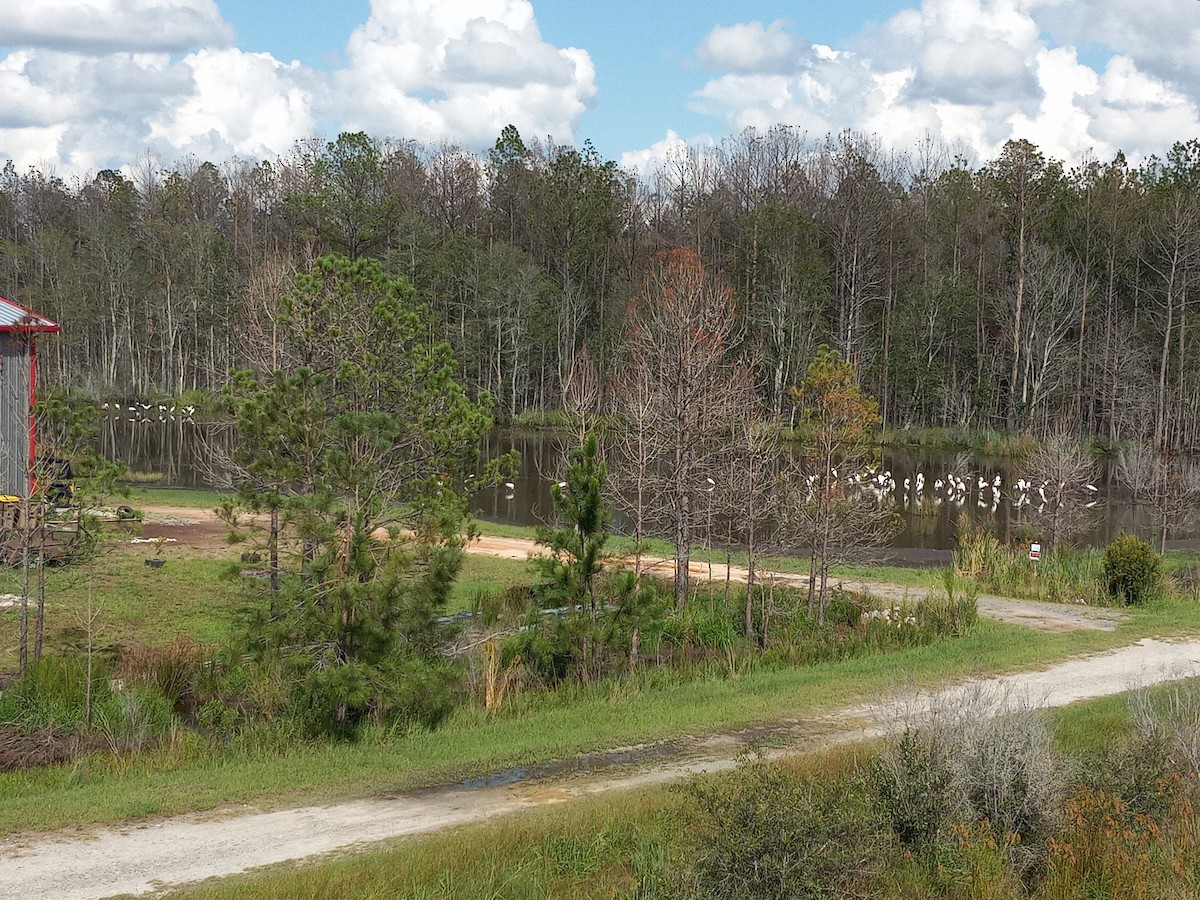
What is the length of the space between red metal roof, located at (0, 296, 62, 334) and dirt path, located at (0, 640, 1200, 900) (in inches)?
789

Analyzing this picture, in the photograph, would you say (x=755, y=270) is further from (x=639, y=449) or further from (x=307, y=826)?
(x=307, y=826)

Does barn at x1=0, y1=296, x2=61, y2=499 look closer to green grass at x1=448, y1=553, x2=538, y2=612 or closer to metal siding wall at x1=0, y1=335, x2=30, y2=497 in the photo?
metal siding wall at x1=0, y1=335, x2=30, y2=497

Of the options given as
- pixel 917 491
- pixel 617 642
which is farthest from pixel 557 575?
pixel 917 491

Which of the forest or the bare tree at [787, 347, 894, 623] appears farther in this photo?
the forest

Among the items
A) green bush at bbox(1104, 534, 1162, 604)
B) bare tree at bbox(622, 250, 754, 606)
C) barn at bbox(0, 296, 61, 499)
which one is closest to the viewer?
bare tree at bbox(622, 250, 754, 606)

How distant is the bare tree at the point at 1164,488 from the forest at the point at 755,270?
62.2 feet

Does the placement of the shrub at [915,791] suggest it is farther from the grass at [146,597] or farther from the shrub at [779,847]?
the grass at [146,597]

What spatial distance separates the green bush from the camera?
22078 mm

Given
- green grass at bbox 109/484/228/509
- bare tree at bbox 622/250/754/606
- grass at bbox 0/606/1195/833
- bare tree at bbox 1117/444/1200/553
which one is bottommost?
grass at bbox 0/606/1195/833

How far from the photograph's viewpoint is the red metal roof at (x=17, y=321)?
87.6 ft

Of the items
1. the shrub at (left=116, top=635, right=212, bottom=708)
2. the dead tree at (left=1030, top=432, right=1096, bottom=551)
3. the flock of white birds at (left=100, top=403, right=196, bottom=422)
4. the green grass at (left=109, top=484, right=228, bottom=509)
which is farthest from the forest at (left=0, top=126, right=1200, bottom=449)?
the shrub at (left=116, top=635, right=212, bottom=708)

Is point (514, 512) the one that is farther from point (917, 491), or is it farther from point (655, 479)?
point (655, 479)

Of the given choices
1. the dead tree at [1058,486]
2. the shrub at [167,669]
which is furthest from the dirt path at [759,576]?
the dead tree at [1058,486]

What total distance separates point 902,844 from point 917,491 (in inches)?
1359
